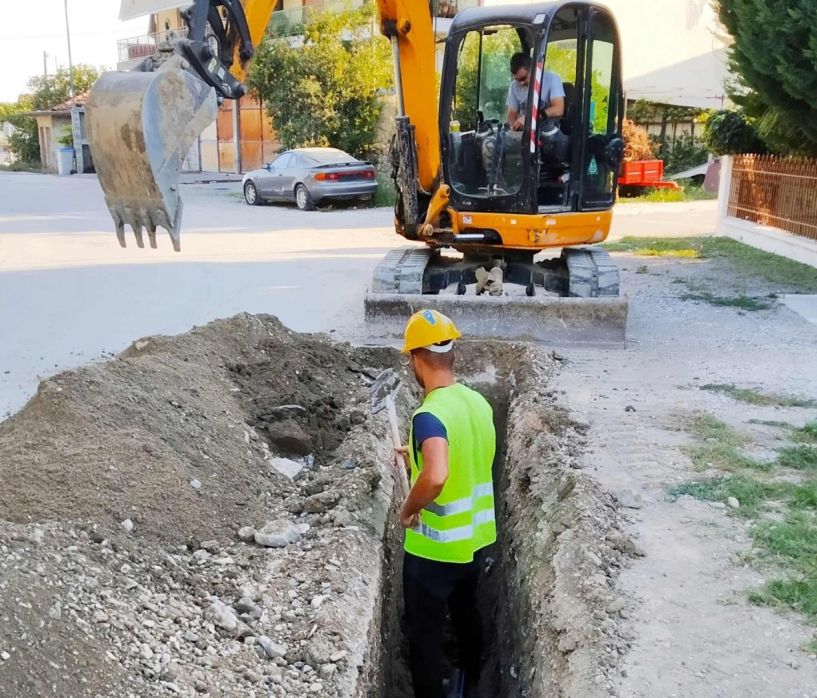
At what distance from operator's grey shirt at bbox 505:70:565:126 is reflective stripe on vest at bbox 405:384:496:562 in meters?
5.38

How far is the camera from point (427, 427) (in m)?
3.59

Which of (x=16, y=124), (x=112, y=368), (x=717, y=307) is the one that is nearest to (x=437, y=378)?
(x=112, y=368)

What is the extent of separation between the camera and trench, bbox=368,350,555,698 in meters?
4.54

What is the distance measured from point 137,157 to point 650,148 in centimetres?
2540

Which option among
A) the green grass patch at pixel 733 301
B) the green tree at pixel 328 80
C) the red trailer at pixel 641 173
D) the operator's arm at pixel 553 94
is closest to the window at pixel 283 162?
the green tree at pixel 328 80

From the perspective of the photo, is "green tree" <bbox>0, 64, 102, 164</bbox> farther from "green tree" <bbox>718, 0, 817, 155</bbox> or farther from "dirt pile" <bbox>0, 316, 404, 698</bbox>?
"dirt pile" <bbox>0, 316, 404, 698</bbox>

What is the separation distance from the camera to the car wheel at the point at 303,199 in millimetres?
21656

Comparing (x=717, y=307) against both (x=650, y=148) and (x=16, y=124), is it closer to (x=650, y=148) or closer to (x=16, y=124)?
(x=650, y=148)

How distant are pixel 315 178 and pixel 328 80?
550cm

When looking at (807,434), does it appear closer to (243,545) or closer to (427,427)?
(427,427)

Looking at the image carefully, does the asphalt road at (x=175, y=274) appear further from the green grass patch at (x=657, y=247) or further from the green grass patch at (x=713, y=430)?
the green grass patch at (x=713, y=430)

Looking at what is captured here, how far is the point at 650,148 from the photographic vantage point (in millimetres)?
27953

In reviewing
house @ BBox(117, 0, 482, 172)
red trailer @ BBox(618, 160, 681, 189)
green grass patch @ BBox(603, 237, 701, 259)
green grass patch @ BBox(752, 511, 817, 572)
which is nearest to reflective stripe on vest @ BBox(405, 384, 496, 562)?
green grass patch @ BBox(752, 511, 817, 572)

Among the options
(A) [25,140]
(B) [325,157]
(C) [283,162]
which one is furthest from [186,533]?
(A) [25,140]
